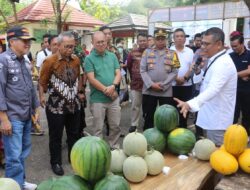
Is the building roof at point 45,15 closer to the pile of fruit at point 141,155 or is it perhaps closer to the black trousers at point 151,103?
the black trousers at point 151,103

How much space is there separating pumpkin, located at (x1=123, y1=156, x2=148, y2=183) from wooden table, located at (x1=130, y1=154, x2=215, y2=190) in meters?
0.05

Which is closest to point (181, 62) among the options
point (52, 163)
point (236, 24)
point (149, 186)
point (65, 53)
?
point (65, 53)

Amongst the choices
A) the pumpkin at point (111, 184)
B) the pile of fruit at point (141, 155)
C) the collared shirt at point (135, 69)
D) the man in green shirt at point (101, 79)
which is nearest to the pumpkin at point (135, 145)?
the pile of fruit at point (141, 155)

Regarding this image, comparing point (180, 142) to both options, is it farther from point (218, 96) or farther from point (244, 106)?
point (244, 106)

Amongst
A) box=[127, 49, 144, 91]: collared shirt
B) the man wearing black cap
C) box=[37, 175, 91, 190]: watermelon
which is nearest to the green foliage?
box=[127, 49, 144, 91]: collared shirt

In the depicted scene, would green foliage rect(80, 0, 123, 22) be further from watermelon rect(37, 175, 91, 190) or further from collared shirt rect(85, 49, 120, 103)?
watermelon rect(37, 175, 91, 190)

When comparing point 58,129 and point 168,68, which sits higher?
point 168,68

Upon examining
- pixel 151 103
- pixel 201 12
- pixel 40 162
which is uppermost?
pixel 201 12

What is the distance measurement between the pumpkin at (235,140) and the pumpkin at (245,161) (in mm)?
40

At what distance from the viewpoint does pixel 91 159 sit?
1729mm

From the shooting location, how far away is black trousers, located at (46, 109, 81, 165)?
384cm

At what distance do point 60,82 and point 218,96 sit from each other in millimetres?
1917

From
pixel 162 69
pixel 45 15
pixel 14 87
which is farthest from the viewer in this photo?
pixel 45 15

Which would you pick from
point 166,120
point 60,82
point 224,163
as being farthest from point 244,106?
point 224,163
